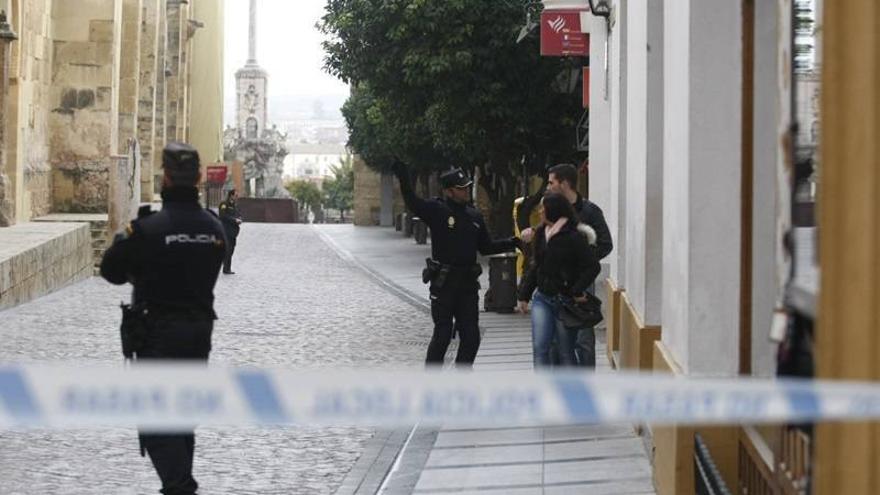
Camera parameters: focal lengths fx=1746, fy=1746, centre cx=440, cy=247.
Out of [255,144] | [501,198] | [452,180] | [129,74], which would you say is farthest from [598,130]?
[255,144]

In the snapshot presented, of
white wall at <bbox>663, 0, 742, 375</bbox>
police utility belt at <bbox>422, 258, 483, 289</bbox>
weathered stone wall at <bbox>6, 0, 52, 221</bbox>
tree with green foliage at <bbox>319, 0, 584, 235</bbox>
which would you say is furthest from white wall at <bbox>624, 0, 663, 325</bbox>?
weathered stone wall at <bbox>6, 0, 52, 221</bbox>

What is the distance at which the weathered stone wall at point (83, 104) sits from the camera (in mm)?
30984

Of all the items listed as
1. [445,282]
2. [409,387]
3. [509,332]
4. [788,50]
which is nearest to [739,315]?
[788,50]

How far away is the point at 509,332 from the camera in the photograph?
18.0 metres

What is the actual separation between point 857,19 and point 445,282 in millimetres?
7063

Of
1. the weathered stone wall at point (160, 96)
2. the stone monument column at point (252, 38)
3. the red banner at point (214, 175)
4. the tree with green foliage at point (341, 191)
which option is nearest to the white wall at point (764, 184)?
the weathered stone wall at point (160, 96)

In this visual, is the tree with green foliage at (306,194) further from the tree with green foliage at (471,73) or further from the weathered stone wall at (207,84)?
the tree with green foliage at (471,73)

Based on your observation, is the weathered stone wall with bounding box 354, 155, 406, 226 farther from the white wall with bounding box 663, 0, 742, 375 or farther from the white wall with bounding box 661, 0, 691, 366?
the white wall with bounding box 663, 0, 742, 375

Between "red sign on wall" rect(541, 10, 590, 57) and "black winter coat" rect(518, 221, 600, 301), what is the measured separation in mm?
9466

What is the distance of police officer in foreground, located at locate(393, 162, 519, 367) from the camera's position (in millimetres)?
11203

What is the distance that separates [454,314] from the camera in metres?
11.4

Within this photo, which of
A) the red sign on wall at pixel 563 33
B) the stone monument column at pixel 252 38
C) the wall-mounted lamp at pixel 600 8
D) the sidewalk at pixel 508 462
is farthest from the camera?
the stone monument column at pixel 252 38

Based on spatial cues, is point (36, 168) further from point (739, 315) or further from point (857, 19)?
point (857, 19)

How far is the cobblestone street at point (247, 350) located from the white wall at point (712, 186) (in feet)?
8.39
